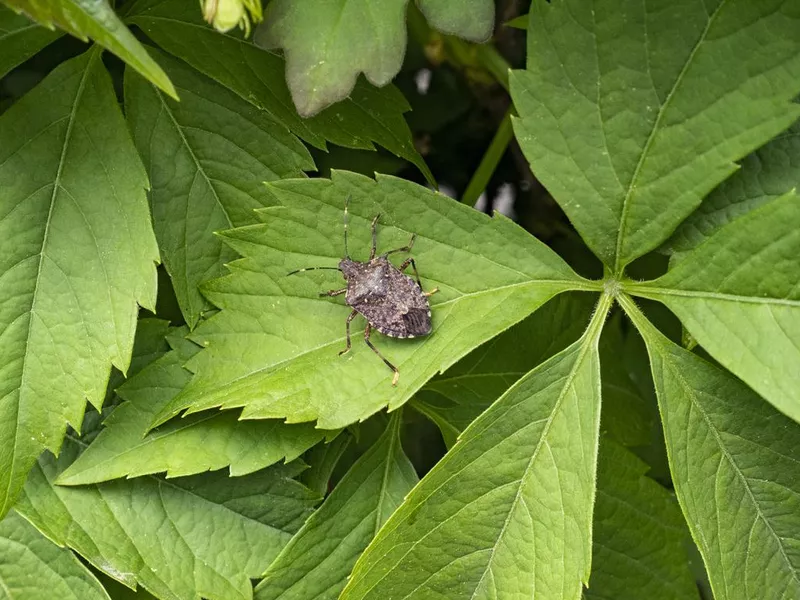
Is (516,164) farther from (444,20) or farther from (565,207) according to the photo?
(444,20)

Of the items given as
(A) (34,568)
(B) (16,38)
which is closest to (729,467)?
(A) (34,568)

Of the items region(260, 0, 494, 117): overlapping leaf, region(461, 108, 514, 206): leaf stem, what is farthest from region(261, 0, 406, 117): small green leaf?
region(461, 108, 514, 206): leaf stem

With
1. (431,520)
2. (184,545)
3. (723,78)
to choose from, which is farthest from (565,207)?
(184,545)

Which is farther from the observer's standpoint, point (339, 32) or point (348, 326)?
point (348, 326)

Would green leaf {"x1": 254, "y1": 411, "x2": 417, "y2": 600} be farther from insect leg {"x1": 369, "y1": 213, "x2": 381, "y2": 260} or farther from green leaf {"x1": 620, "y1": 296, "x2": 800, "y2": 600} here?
green leaf {"x1": 620, "y1": 296, "x2": 800, "y2": 600}

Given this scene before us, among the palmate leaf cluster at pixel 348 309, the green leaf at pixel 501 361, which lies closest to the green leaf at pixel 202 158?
the palmate leaf cluster at pixel 348 309

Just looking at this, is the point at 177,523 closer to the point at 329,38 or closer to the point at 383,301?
the point at 383,301
